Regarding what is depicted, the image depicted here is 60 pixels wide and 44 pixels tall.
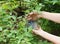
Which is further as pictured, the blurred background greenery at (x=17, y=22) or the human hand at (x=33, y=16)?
the human hand at (x=33, y=16)

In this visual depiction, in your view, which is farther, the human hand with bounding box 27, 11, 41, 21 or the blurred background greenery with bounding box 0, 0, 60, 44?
the human hand with bounding box 27, 11, 41, 21

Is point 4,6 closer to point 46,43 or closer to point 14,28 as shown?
point 14,28

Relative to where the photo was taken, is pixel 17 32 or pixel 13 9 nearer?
pixel 17 32

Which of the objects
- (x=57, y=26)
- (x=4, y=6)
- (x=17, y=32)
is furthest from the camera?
(x=57, y=26)

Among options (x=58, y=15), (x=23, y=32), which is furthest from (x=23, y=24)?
(x=58, y=15)

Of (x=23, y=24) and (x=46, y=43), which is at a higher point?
(x=23, y=24)

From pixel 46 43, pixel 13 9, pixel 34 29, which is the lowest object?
pixel 46 43

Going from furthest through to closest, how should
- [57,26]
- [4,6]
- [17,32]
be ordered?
[57,26] → [4,6] → [17,32]

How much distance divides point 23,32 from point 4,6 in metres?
0.28

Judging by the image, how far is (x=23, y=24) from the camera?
6.32 feet

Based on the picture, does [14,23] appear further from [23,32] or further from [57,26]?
[57,26]

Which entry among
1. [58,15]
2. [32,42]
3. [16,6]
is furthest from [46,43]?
[16,6]

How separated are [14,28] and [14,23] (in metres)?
0.04

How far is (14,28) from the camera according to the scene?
195 centimetres
